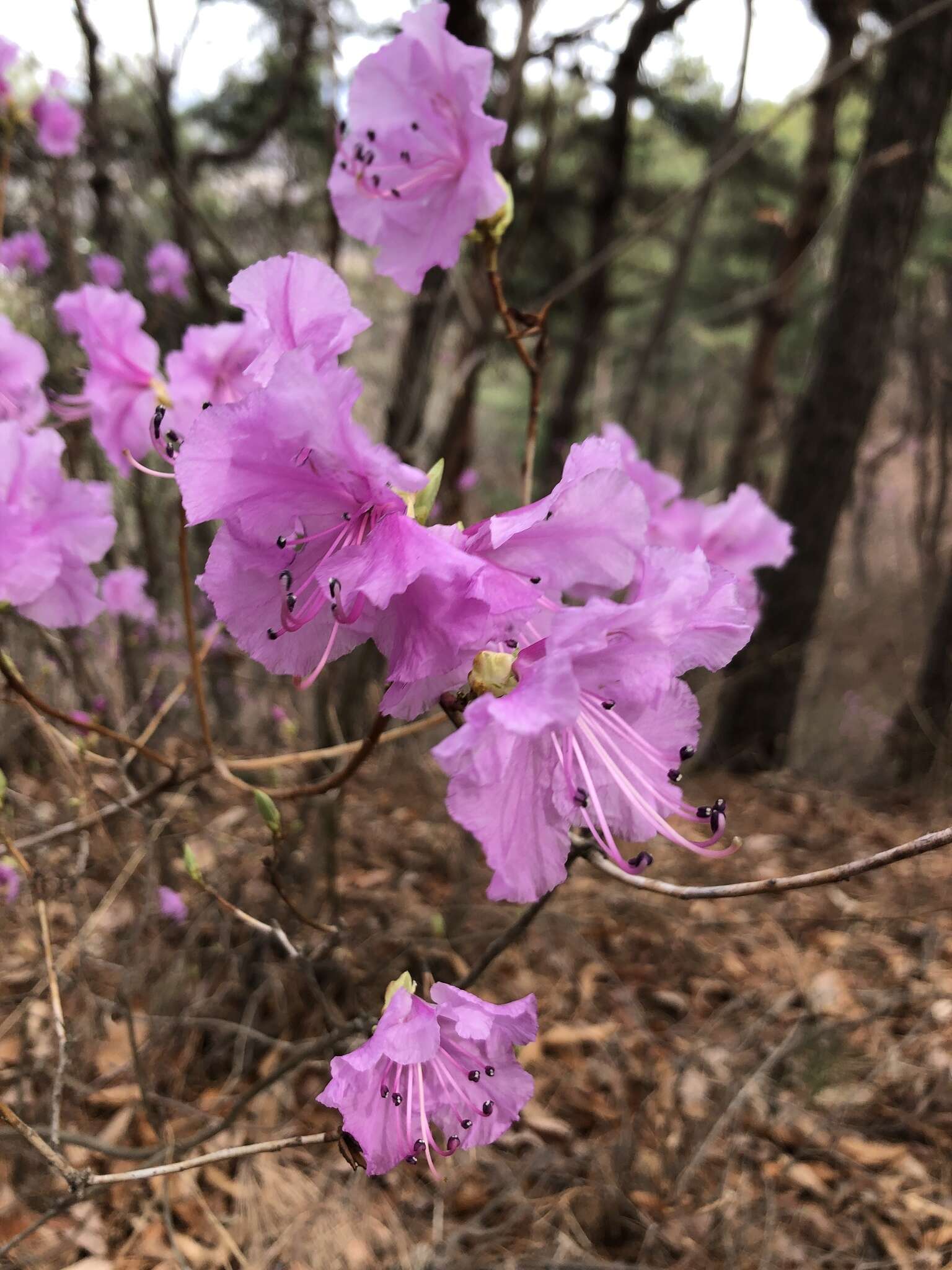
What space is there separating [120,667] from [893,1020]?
2522 millimetres

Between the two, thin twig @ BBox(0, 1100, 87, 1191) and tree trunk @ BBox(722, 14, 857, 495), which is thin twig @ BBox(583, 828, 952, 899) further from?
tree trunk @ BBox(722, 14, 857, 495)

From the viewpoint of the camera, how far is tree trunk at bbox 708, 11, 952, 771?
407cm

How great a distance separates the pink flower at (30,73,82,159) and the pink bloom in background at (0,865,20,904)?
2.31 m

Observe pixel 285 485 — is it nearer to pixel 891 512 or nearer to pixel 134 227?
pixel 134 227

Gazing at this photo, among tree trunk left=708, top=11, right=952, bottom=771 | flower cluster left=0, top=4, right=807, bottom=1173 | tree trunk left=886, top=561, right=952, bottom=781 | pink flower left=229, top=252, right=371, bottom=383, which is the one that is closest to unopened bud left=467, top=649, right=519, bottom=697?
flower cluster left=0, top=4, right=807, bottom=1173

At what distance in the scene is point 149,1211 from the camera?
1.58m

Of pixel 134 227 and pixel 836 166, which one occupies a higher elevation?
pixel 836 166

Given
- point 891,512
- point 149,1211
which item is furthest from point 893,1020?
point 891,512

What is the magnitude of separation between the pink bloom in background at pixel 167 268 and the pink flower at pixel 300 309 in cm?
300

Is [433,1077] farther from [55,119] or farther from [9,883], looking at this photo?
[55,119]

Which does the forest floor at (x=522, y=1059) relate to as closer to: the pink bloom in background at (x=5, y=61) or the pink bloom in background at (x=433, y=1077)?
the pink bloom in background at (x=433, y=1077)

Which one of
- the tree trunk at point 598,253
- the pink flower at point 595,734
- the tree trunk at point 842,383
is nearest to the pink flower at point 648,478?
the pink flower at point 595,734

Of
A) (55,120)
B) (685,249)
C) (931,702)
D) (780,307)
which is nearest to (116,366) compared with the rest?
(685,249)

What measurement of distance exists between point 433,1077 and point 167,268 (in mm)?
3399
